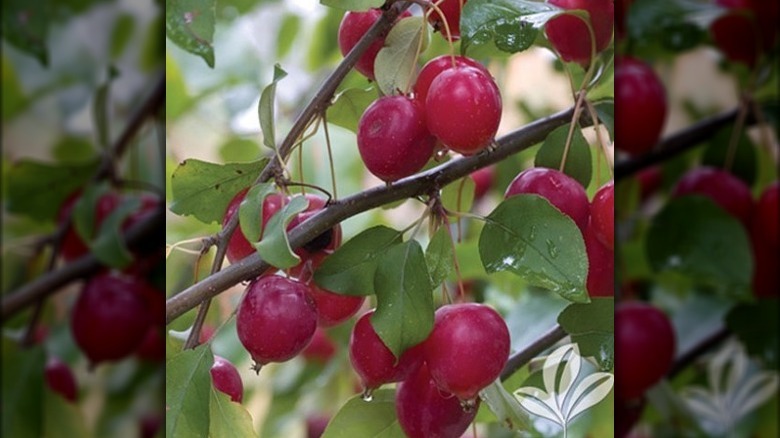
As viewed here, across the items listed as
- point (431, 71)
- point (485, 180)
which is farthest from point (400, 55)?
point (485, 180)

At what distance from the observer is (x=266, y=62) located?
430 mm

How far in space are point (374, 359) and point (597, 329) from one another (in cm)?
5

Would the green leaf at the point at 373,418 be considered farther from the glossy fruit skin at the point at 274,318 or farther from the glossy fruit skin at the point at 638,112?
the glossy fruit skin at the point at 638,112

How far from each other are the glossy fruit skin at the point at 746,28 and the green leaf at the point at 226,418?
0.40m

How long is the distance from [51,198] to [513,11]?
401mm

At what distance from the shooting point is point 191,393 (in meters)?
0.23

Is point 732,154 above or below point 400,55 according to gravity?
below

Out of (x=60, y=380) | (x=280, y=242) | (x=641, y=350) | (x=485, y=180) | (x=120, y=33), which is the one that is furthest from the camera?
(x=120, y=33)

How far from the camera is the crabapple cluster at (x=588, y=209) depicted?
23cm

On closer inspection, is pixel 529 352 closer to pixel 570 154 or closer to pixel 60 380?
pixel 570 154

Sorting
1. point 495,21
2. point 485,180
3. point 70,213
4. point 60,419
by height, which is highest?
point 495,21

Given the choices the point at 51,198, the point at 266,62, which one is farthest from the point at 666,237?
the point at 51,198

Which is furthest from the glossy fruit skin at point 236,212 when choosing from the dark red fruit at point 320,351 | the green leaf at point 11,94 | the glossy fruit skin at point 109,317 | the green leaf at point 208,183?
the green leaf at point 11,94

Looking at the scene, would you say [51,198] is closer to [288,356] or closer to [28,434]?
[28,434]
